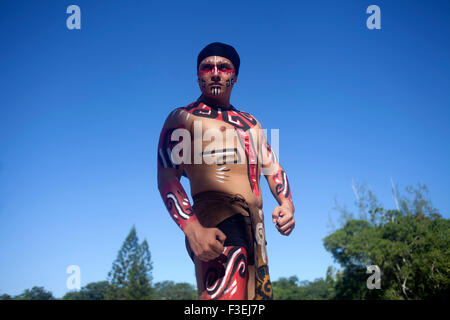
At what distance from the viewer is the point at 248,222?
3473 millimetres

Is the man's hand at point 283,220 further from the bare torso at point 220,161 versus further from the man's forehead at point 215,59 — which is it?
the man's forehead at point 215,59

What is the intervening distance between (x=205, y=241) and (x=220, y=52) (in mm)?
2215

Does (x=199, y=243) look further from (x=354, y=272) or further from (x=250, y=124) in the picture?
(x=354, y=272)

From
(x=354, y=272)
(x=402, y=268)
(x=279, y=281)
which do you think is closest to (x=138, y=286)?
(x=354, y=272)

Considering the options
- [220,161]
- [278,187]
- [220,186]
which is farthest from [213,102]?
[278,187]

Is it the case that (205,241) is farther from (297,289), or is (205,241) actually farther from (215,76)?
(297,289)

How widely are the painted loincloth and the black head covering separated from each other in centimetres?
166

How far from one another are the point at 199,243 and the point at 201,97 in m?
1.83

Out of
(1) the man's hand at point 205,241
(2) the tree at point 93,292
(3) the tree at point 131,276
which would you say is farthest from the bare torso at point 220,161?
(2) the tree at point 93,292

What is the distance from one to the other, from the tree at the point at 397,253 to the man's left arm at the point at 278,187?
70.1 ft

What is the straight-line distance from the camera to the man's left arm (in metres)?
3.74

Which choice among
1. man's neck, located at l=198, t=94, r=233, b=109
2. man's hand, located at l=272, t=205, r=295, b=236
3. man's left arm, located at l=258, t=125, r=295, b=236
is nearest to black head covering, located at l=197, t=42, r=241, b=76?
man's neck, located at l=198, t=94, r=233, b=109
